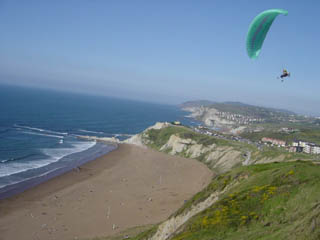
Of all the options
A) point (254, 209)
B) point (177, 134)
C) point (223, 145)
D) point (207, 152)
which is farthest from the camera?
point (177, 134)

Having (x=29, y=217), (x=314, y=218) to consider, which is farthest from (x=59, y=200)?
(x=314, y=218)

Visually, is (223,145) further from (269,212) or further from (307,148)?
(269,212)

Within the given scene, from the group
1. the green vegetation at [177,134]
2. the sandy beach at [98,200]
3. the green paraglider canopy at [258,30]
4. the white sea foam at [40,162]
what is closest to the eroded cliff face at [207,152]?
the green vegetation at [177,134]

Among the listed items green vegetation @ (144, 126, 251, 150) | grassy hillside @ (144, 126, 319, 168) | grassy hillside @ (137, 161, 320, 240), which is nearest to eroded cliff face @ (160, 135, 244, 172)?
grassy hillside @ (144, 126, 319, 168)

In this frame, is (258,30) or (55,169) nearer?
(258,30)

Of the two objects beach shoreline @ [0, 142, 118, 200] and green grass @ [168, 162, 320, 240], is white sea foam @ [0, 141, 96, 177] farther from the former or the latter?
green grass @ [168, 162, 320, 240]

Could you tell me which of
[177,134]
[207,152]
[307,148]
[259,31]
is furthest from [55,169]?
[307,148]
